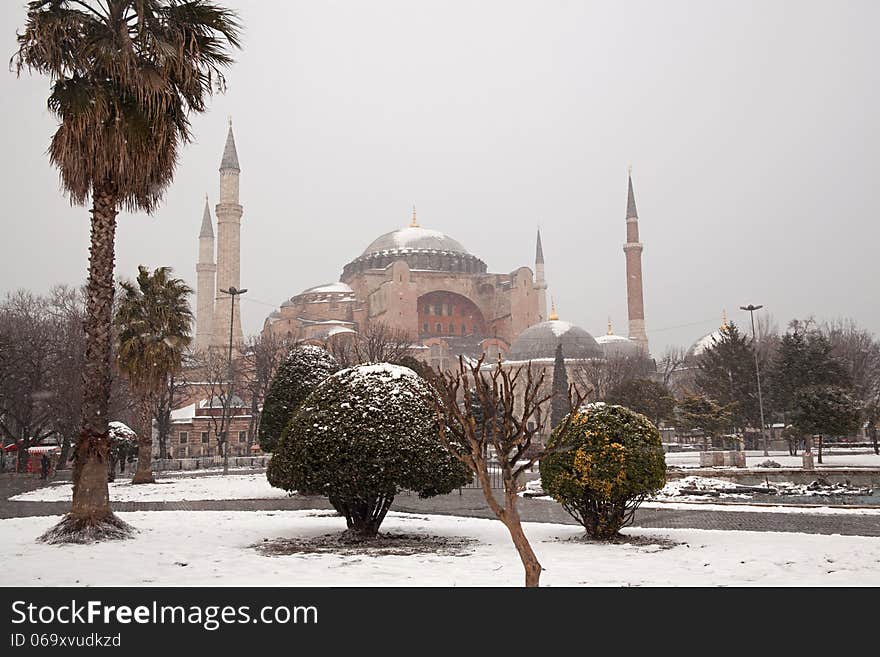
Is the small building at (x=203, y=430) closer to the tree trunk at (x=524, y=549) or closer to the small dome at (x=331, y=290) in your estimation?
the small dome at (x=331, y=290)

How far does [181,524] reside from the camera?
35.9 feet

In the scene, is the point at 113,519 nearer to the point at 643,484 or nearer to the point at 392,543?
the point at 392,543

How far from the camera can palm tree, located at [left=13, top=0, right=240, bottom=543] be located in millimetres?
9297

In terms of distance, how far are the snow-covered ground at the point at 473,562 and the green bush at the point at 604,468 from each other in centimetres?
49

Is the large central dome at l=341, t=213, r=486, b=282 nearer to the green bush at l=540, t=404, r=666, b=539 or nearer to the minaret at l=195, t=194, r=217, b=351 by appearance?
the minaret at l=195, t=194, r=217, b=351

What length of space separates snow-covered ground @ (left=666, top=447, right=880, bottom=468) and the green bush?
566 inches

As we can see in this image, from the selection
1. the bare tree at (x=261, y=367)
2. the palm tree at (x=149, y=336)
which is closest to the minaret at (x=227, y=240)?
the bare tree at (x=261, y=367)

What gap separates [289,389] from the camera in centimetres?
1468

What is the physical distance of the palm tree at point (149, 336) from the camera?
1906 cm

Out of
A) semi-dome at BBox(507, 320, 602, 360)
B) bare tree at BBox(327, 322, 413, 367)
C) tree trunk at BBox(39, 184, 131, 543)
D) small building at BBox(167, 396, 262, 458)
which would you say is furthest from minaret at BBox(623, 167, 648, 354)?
tree trunk at BBox(39, 184, 131, 543)

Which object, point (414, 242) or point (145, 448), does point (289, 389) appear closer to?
point (145, 448)

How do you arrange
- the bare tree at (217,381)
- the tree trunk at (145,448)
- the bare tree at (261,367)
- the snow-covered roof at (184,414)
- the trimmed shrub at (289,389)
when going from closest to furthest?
the trimmed shrub at (289,389)
the tree trunk at (145,448)
the bare tree at (261,367)
the bare tree at (217,381)
the snow-covered roof at (184,414)
